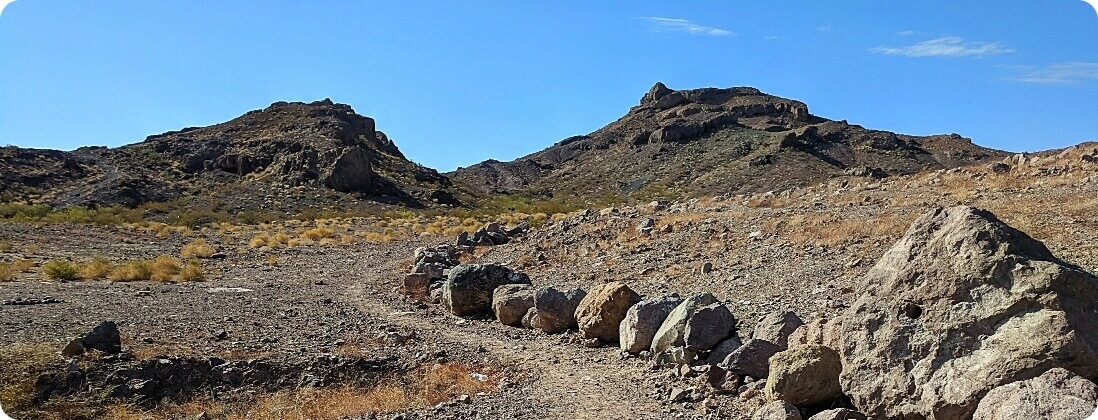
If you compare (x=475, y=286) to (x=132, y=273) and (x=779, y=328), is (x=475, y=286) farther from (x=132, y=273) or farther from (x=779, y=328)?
(x=132, y=273)

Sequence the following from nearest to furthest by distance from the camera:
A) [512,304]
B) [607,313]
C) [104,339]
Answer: [104,339] → [607,313] → [512,304]

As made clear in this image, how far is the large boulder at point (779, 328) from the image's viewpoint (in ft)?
26.1

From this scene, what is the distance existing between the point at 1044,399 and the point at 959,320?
0.92 metres

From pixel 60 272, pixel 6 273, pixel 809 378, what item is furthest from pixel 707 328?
pixel 6 273

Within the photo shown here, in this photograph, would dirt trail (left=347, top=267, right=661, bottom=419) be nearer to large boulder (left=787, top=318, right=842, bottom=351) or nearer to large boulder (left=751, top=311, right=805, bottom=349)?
large boulder (left=751, top=311, right=805, bottom=349)

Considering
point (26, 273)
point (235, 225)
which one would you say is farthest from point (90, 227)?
point (26, 273)

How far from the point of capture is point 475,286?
539 inches

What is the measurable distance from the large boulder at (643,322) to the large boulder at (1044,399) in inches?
192

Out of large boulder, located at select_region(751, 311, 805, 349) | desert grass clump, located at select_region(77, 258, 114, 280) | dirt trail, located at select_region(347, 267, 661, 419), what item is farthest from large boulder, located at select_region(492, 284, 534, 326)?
desert grass clump, located at select_region(77, 258, 114, 280)

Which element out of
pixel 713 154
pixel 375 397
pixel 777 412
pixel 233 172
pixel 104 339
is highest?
pixel 713 154

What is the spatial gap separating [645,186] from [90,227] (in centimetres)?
5469

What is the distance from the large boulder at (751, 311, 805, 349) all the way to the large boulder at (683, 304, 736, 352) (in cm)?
38

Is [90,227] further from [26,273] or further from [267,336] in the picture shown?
[267,336]

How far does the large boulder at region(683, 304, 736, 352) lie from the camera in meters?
8.43
